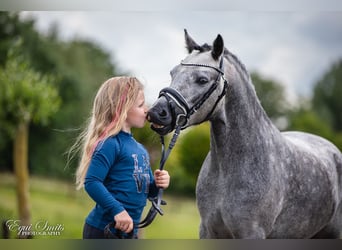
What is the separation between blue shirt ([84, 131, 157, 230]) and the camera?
226cm

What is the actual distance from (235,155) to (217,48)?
61 centimetres

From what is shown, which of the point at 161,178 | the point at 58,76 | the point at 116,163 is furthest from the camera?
the point at 58,76

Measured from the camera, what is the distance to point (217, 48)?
267 cm

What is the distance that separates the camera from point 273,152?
2.93m

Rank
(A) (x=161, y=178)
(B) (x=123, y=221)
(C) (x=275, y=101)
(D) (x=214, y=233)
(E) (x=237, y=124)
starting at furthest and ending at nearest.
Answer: (C) (x=275, y=101) < (D) (x=214, y=233) < (E) (x=237, y=124) < (A) (x=161, y=178) < (B) (x=123, y=221)

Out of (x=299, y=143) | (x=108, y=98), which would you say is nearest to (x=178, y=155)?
(x=299, y=143)

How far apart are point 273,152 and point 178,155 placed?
3843mm

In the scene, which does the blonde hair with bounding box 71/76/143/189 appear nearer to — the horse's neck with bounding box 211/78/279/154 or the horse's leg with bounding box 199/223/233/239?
the horse's neck with bounding box 211/78/279/154

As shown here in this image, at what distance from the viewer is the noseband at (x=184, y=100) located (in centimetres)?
253

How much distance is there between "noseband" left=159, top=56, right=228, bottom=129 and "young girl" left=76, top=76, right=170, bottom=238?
0.14 m

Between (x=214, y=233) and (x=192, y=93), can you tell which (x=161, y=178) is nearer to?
(x=192, y=93)

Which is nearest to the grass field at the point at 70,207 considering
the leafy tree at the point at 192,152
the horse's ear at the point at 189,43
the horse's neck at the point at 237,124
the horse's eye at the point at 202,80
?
the leafy tree at the point at 192,152

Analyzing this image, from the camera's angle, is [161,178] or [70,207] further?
[70,207]

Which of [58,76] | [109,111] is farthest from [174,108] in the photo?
[58,76]
